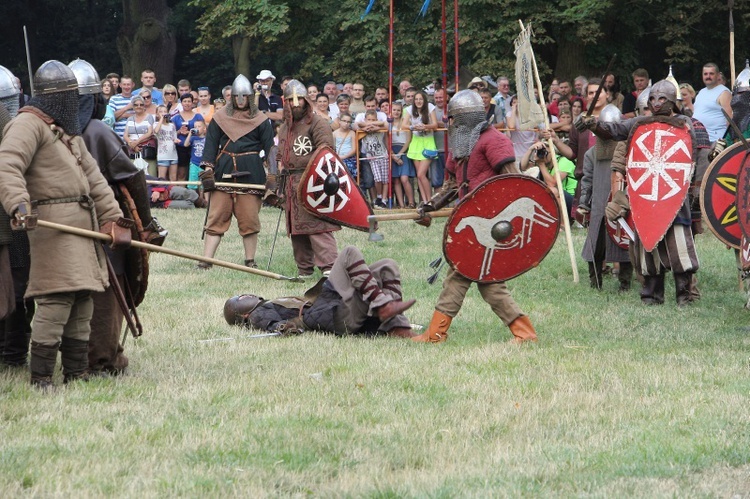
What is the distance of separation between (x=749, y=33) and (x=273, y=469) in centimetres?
1783

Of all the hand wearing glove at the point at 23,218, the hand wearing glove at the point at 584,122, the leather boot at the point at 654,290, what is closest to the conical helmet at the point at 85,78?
the hand wearing glove at the point at 23,218

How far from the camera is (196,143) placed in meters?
16.8

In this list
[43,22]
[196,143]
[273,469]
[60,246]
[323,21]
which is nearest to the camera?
[273,469]

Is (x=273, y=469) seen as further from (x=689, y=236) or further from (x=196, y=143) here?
(x=196, y=143)

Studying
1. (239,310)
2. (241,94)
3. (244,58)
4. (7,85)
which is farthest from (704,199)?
(244,58)

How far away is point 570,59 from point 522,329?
44.7 ft

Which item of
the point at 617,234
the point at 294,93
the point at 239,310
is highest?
the point at 294,93

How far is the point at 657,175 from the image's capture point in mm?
8875

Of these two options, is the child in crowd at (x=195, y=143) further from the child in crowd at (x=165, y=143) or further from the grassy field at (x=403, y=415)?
the grassy field at (x=403, y=415)

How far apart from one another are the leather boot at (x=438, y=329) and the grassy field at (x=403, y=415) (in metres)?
0.17

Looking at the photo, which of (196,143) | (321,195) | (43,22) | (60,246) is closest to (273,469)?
(60,246)

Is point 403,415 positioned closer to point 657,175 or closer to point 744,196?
point 744,196

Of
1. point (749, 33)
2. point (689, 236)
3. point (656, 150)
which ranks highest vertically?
point (749, 33)

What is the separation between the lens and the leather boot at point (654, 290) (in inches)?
372
